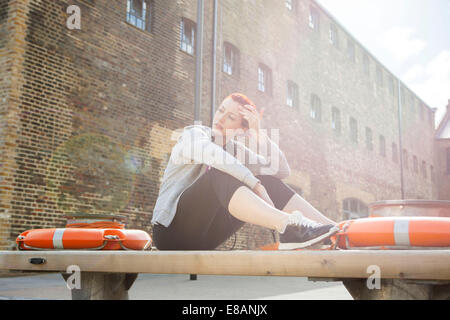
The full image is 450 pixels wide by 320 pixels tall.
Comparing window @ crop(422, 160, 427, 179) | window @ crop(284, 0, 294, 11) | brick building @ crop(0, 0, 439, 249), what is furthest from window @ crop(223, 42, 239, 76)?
window @ crop(422, 160, 427, 179)

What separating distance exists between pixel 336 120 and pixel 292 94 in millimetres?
3621

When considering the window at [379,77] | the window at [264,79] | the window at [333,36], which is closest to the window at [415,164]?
the window at [379,77]

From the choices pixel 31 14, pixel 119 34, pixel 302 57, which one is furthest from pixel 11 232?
pixel 302 57

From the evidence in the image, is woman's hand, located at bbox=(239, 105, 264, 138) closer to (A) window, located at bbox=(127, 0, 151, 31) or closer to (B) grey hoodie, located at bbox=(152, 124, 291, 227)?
(B) grey hoodie, located at bbox=(152, 124, 291, 227)

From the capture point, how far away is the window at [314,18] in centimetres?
1836

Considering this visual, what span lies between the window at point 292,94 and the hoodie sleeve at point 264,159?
1316 cm

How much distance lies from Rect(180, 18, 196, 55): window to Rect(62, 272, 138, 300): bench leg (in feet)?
31.4

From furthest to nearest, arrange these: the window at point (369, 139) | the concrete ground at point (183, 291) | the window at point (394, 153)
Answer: the window at point (394, 153)
the window at point (369, 139)
the concrete ground at point (183, 291)

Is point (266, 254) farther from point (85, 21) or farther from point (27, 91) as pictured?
point (85, 21)

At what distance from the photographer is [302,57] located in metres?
17.0

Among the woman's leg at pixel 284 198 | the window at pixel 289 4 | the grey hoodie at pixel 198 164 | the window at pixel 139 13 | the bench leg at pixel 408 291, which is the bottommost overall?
the bench leg at pixel 408 291

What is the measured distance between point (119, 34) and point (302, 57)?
862 cm

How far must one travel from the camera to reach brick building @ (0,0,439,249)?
794 centimetres

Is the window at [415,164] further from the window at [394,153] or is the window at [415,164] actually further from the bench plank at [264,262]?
the bench plank at [264,262]
